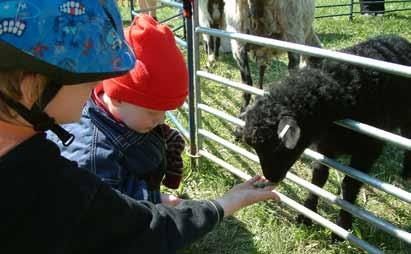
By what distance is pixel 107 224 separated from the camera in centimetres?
142

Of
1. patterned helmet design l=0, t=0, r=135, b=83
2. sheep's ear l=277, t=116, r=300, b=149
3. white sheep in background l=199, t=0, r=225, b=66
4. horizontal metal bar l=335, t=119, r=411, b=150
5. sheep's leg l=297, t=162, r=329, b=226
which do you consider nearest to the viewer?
patterned helmet design l=0, t=0, r=135, b=83

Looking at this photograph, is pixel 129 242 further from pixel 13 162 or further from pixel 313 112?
pixel 313 112

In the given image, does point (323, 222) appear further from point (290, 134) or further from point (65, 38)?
point (65, 38)

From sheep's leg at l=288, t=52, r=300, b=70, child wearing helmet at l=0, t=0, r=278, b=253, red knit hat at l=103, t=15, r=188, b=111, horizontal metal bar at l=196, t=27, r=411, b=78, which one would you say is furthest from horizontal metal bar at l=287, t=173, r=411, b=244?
sheep's leg at l=288, t=52, r=300, b=70

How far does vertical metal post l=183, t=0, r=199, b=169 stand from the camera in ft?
11.8

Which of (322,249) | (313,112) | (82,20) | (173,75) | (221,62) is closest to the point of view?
(82,20)

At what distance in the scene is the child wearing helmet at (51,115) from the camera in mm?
1146

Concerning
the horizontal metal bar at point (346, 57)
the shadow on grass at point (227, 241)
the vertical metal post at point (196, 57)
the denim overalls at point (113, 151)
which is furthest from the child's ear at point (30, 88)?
the vertical metal post at point (196, 57)

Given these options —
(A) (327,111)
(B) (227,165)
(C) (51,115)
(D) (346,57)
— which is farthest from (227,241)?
(C) (51,115)

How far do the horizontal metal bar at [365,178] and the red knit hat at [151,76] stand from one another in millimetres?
1115

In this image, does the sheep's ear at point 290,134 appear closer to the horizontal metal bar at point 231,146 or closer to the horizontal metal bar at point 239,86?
the horizontal metal bar at point 239,86

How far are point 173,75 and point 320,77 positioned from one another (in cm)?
108

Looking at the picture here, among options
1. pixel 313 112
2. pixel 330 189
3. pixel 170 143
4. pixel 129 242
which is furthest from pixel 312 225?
pixel 129 242

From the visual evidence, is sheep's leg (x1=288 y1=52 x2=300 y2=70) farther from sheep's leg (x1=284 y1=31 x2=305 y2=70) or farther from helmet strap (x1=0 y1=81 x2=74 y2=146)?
helmet strap (x1=0 y1=81 x2=74 y2=146)
